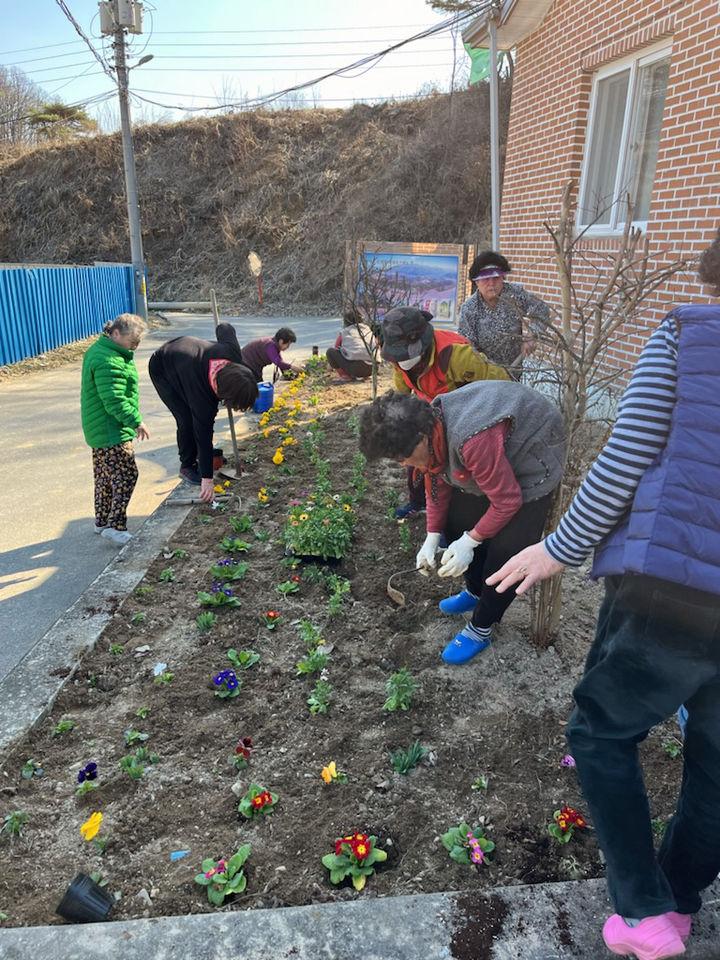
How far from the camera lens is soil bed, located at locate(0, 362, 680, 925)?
Answer: 5.99ft

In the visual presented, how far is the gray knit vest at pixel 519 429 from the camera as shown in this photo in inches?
90.4

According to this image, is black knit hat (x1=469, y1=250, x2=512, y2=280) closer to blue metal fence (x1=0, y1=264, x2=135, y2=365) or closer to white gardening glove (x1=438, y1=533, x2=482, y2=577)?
white gardening glove (x1=438, y1=533, x2=482, y2=577)

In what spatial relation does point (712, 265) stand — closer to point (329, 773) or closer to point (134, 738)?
point (329, 773)

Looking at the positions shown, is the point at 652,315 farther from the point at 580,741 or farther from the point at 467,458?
the point at 580,741

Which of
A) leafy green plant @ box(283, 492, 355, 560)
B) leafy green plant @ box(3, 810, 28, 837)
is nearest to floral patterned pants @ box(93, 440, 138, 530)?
leafy green plant @ box(283, 492, 355, 560)

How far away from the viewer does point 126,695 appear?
2.65 m

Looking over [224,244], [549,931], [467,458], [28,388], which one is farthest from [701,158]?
[224,244]

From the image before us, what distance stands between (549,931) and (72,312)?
1332cm

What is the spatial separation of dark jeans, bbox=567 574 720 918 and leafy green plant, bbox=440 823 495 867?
0.43m

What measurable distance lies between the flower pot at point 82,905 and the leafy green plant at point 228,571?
6.06 ft

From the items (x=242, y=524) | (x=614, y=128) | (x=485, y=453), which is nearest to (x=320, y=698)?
(x=485, y=453)

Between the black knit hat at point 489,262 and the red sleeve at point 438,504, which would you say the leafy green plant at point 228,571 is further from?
the black knit hat at point 489,262

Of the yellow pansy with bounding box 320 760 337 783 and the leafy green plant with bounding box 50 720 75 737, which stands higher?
the yellow pansy with bounding box 320 760 337 783

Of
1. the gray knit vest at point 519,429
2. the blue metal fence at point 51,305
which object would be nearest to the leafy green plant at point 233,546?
the gray knit vest at point 519,429
